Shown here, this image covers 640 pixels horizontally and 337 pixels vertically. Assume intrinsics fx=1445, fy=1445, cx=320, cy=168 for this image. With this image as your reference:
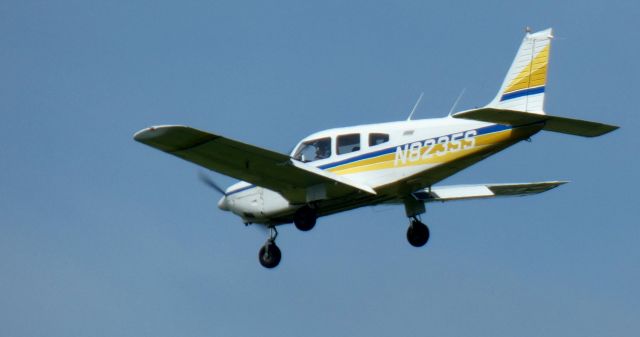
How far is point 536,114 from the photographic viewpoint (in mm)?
25078

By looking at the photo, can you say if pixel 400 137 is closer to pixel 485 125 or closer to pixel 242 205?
pixel 485 125

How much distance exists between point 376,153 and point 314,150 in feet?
4.69

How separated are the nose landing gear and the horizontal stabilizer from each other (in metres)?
5.87

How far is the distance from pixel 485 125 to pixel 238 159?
452cm

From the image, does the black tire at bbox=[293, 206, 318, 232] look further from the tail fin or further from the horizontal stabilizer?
the horizontal stabilizer

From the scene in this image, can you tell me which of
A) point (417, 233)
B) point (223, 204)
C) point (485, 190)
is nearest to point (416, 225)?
point (417, 233)

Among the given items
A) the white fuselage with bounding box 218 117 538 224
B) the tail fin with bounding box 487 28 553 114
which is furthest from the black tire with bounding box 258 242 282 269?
the tail fin with bounding box 487 28 553 114

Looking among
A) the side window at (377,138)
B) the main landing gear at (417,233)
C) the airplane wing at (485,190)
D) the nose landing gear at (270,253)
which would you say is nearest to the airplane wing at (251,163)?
the side window at (377,138)

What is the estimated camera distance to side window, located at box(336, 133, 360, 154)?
27031 mm

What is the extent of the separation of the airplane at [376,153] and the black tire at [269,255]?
22.4 inches

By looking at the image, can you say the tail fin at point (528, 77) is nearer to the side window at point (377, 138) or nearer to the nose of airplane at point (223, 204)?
the side window at point (377, 138)

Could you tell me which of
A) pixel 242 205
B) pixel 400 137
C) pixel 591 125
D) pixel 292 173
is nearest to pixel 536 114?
pixel 591 125

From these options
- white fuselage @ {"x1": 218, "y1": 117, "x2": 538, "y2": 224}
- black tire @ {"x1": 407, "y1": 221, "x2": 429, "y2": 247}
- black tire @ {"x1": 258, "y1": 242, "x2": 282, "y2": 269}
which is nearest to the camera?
white fuselage @ {"x1": 218, "y1": 117, "x2": 538, "y2": 224}

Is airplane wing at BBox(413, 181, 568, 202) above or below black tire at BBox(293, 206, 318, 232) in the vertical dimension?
above
